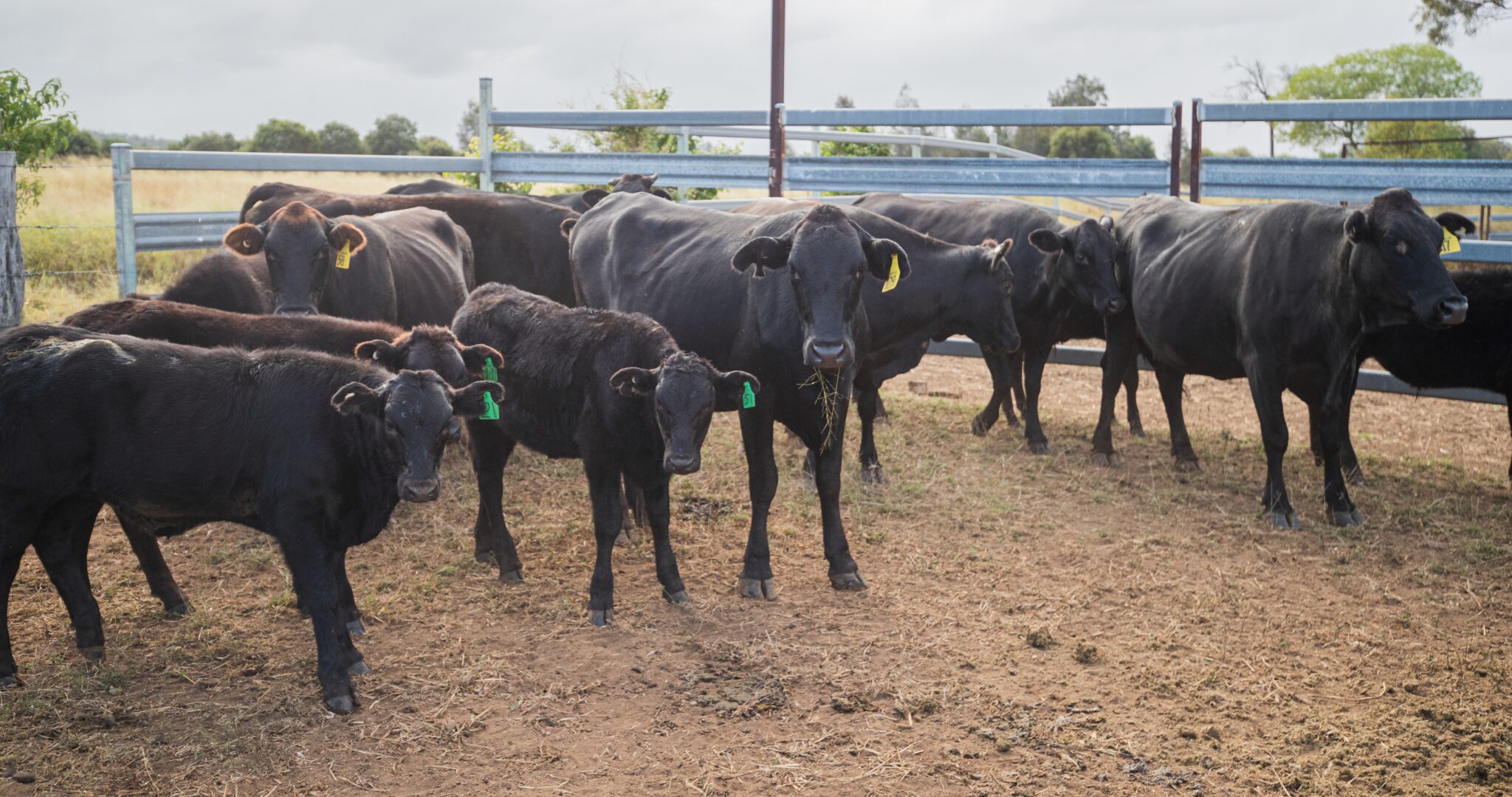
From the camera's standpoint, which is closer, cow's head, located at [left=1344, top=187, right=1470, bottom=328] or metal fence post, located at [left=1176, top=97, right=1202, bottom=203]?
cow's head, located at [left=1344, top=187, right=1470, bottom=328]

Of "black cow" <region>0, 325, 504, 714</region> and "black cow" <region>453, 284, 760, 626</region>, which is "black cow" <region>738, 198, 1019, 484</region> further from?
"black cow" <region>0, 325, 504, 714</region>

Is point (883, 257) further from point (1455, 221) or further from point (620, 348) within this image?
point (1455, 221)

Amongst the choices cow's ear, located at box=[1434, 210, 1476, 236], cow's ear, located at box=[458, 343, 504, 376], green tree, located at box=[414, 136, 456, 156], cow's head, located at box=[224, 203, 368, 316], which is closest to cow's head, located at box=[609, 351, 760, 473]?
cow's ear, located at box=[458, 343, 504, 376]

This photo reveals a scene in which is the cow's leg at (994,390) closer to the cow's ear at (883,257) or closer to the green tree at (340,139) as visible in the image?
the cow's ear at (883,257)

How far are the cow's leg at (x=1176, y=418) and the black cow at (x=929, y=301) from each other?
223 cm

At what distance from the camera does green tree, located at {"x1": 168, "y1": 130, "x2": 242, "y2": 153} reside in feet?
163

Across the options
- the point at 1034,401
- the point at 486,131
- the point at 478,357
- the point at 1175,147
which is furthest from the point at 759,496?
the point at 486,131

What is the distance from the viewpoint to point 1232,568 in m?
7.23

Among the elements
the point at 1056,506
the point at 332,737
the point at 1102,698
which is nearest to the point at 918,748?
the point at 1102,698

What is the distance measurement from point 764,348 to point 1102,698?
8.80ft

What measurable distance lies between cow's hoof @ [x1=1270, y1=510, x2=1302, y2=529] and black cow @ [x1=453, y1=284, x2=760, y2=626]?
4.14 m

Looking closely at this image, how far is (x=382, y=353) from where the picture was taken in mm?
6238

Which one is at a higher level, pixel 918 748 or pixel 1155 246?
pixel 1155 246

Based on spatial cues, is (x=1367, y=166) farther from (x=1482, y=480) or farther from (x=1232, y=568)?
(x=1232, y=568)
